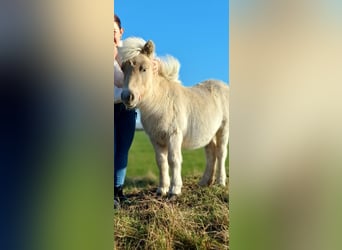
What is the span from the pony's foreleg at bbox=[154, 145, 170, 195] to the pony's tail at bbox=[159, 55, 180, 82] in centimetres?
49

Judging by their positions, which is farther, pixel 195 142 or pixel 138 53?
pixel 195 142

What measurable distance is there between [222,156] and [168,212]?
509 mm

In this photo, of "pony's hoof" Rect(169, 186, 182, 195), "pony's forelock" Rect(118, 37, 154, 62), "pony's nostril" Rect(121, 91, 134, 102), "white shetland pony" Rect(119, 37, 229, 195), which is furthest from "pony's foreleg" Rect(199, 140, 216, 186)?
"pony's forelock" Rect(118, 37, 154, 62)

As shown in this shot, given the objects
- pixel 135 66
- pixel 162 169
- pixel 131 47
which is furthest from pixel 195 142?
pixel 131 47

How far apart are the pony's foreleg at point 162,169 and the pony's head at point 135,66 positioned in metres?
0.34

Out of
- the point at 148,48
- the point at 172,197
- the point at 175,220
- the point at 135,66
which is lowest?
the point at 175,220

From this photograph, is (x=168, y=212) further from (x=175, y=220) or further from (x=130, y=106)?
(x=130, y=106)

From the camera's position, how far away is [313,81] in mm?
2670

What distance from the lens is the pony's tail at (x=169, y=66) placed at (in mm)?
2803

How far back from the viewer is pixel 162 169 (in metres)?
2.85

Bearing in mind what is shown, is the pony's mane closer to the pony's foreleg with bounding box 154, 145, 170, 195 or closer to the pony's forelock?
the pony's forelock

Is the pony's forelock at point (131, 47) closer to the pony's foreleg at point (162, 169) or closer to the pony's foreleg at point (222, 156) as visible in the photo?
the pony's foreleg at point (162, 169)

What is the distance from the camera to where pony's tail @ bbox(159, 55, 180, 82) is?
280cm

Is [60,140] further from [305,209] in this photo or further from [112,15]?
[305,209]
